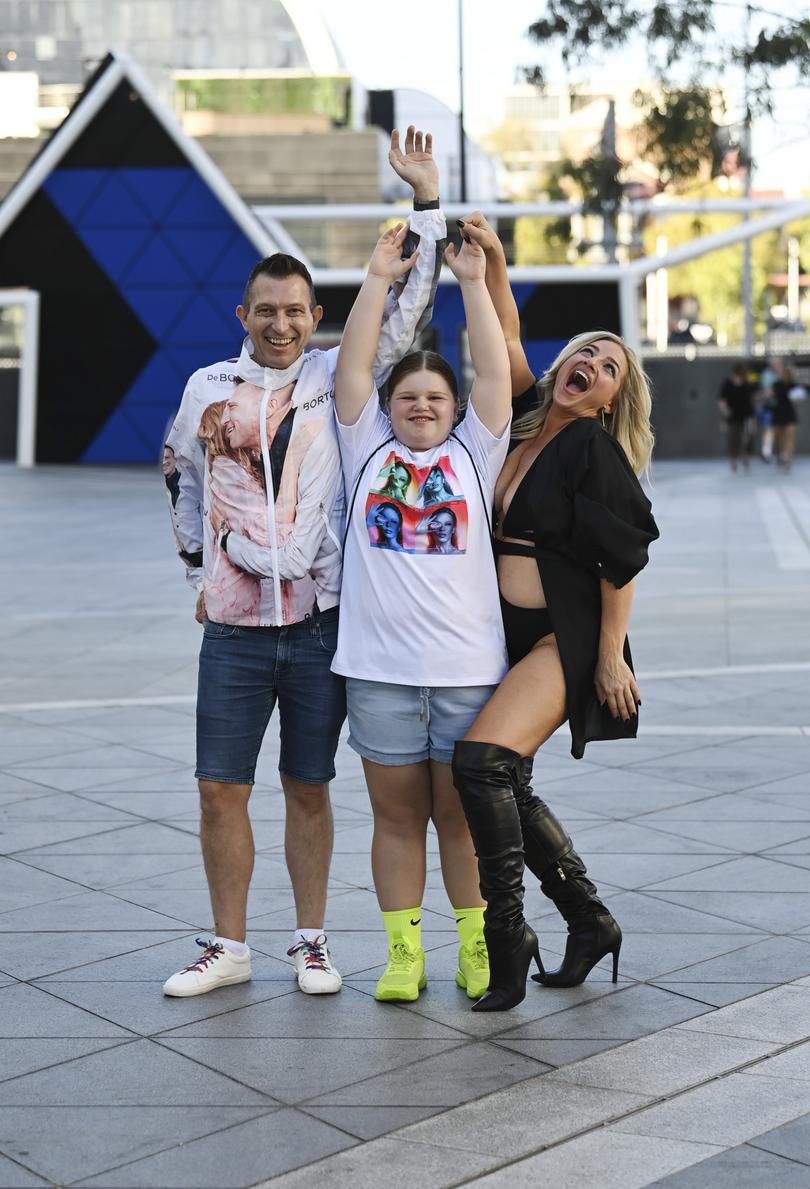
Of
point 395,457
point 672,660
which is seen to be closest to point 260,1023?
point 395,457

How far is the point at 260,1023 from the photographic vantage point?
14.2 ft

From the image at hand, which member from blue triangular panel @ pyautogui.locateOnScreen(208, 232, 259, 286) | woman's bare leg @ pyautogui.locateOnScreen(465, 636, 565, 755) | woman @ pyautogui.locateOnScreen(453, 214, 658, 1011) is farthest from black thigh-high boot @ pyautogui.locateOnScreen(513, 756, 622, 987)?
blue triangular panel @ pyautogui.locateOnScreen(208, 232, 259, 286)

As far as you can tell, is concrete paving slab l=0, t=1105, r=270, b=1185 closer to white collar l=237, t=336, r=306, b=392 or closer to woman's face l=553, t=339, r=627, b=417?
white collar l=237, t=336, r=306, b=392

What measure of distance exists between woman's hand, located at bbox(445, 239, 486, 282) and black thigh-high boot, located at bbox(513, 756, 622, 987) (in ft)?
4.32

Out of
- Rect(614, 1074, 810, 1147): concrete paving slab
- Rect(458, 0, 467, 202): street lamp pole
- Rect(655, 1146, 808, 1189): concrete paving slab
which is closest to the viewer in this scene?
Rect(655, 1146, 808, 1189): concrete paving slab

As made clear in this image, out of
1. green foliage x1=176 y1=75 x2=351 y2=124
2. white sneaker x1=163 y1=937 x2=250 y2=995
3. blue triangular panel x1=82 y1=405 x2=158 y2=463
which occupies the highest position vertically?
green foliage x1=176 y1=75 x2=351 y2=124

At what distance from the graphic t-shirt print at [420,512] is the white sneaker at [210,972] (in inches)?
46.4

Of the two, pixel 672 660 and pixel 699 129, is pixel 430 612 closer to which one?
pixel 672 660

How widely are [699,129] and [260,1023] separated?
615 inches

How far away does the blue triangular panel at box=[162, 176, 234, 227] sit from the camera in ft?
93.0

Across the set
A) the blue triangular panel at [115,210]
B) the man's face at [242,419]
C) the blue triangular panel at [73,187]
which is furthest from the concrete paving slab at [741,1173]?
the blue triangular panel at [73,187]

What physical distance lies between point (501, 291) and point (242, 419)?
78 centimetres

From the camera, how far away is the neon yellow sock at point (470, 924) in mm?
4566

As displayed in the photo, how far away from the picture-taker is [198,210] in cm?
2838
